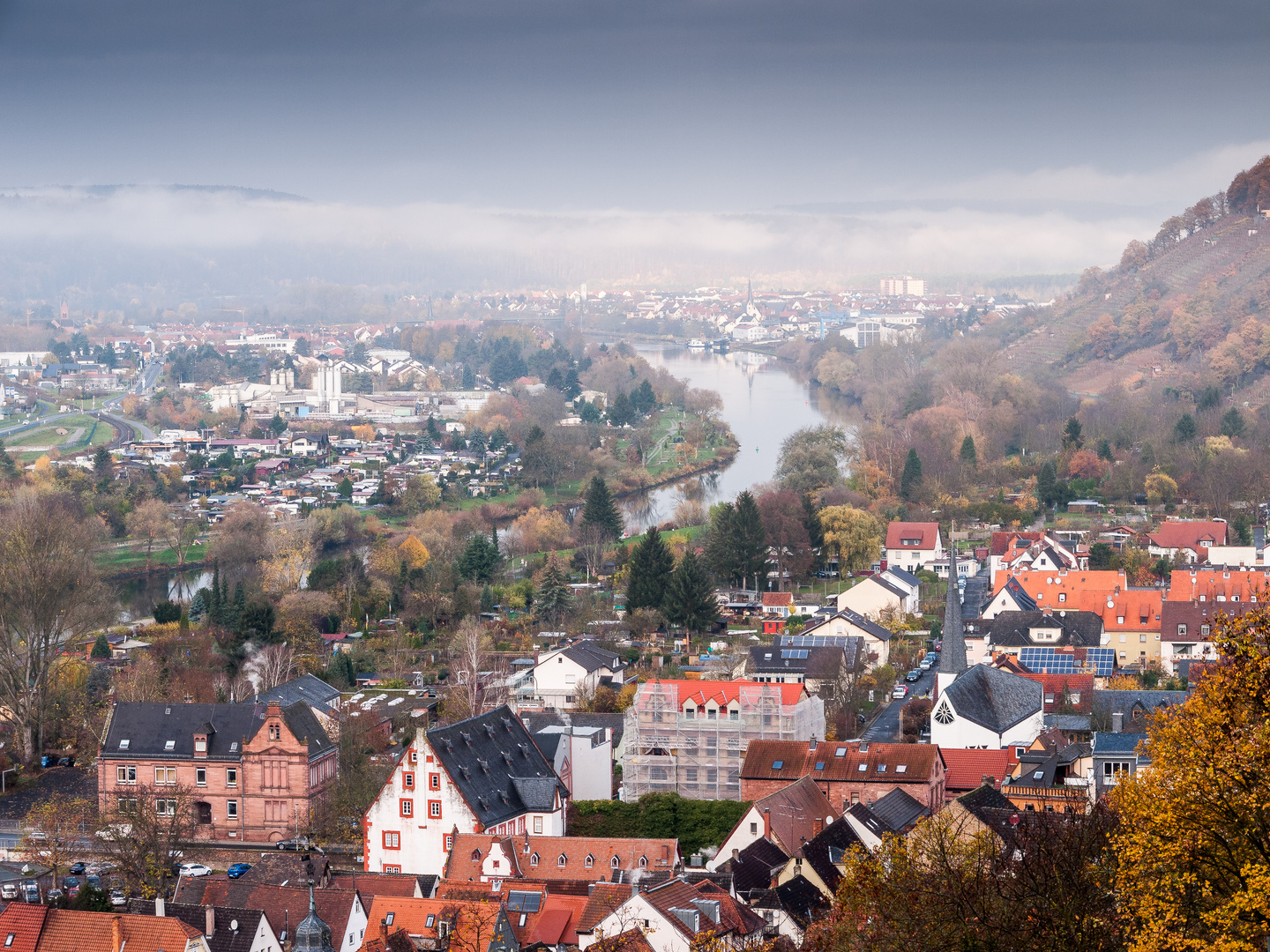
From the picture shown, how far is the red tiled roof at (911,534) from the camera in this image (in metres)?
40.9

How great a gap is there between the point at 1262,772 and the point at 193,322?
17775 centimetres

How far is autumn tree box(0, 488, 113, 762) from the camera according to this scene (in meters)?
28.0

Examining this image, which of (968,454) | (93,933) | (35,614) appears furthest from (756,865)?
(968,454)

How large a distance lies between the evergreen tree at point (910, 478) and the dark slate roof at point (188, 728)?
89.5 ft

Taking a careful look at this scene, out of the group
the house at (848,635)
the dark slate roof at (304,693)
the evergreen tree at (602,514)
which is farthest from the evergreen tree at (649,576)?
the dark slate roof at (304,693)

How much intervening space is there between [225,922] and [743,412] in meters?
69.1

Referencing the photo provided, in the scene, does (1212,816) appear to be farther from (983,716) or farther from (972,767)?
(983,716)

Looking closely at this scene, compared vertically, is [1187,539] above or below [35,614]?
below

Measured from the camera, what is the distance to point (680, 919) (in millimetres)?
15969

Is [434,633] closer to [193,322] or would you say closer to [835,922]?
[835,922]

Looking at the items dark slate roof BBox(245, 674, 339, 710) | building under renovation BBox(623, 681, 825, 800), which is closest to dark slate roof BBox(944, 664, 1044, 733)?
building under renovation BBox(623, 681, 825, 800)

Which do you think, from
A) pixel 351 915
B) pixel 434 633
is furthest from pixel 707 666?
pixel 351 915

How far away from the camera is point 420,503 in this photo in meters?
52.7

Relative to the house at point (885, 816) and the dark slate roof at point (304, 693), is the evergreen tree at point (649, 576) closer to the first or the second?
the dark slate roof at point (304, 693)
